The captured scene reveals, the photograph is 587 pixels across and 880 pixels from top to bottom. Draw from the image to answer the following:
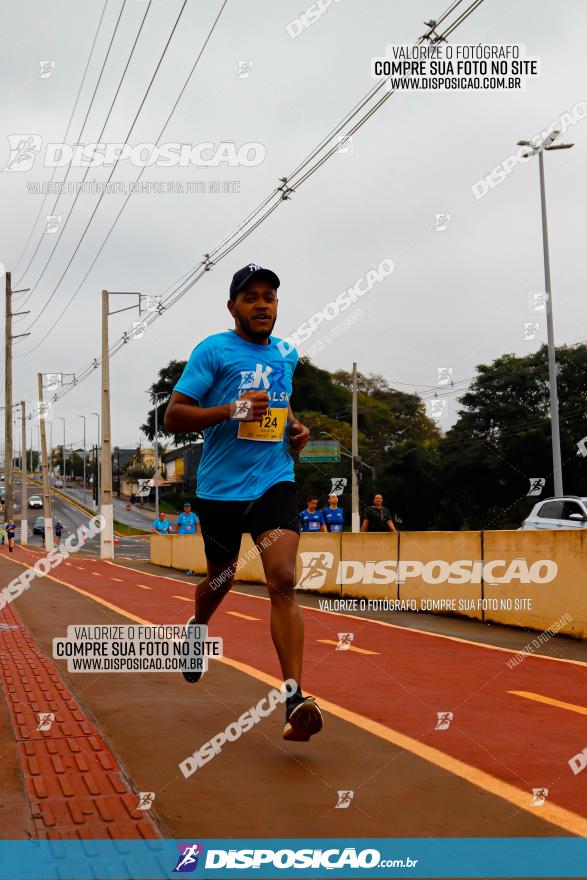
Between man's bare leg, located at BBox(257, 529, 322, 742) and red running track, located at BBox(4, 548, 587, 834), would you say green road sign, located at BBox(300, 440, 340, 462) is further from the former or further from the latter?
man's bare leg, located at BBox(257, 529, 322, 742)

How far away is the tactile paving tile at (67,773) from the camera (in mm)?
3172

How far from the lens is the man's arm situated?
462cm

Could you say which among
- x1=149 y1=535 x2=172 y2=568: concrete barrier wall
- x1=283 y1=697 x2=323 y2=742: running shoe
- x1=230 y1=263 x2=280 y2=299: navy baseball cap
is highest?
x1=230 y1=263 x2=280 y2=299: navy baseball cap

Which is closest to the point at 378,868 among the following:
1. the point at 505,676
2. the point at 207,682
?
the point at 207,682

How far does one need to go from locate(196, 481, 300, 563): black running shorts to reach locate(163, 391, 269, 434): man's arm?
37 cm

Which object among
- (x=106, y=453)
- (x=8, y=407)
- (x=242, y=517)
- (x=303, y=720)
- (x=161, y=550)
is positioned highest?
(x=8, y=407)

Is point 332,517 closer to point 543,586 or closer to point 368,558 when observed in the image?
point 368,558

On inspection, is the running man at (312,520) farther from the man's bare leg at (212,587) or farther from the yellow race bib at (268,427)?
the yellow race bib at (268,427)

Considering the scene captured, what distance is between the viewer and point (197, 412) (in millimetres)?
4680

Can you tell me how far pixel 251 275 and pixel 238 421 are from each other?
681 mm

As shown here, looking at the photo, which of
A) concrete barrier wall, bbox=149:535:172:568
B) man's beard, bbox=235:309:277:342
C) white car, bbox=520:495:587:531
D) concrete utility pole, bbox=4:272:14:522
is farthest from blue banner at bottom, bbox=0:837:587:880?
concrete utility pole, bbox=4:272:14:522

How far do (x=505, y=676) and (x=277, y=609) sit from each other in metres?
2.96

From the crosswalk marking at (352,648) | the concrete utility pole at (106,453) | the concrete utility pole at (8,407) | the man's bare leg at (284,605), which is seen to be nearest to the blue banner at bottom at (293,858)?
the man's bare leg at (284,605)

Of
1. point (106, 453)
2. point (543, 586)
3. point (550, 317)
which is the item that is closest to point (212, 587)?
point (543, 586)
